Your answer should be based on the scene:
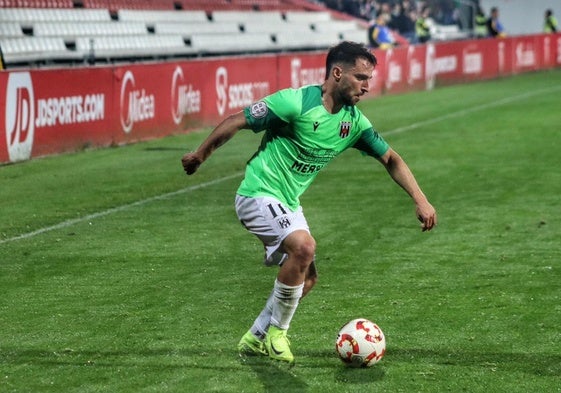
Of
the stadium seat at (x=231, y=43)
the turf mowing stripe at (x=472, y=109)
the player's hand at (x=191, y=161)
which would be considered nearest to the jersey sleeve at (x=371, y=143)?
the player's hand at (x=191, y=161)

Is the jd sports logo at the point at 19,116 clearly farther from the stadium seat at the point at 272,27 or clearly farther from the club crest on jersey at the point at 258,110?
the stadium seat at the point at 272,27

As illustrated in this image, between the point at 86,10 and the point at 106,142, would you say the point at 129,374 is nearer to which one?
the point at 106,142

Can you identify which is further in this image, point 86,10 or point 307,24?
point 307,24

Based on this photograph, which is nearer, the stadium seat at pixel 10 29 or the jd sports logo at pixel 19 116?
the jd sports logo at pixel 19 116

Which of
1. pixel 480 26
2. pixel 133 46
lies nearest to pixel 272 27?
pixel 133 46

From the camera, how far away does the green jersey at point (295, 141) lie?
6762mm

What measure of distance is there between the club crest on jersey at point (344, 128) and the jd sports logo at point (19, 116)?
35.7 feet

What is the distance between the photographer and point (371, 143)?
7098mm

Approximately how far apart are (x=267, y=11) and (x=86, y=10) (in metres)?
11.0

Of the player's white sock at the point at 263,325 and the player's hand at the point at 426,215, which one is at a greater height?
the player's hand at the point at 426,215

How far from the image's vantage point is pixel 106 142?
66.0 ft

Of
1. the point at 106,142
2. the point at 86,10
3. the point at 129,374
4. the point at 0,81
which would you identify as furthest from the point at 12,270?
the point at 86,10

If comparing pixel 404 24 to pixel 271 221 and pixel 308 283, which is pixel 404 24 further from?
pixel 271 221

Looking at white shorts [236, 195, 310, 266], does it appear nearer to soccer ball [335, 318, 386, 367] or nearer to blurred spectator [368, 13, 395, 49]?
soccer ball [335, 318, 386, 367]
